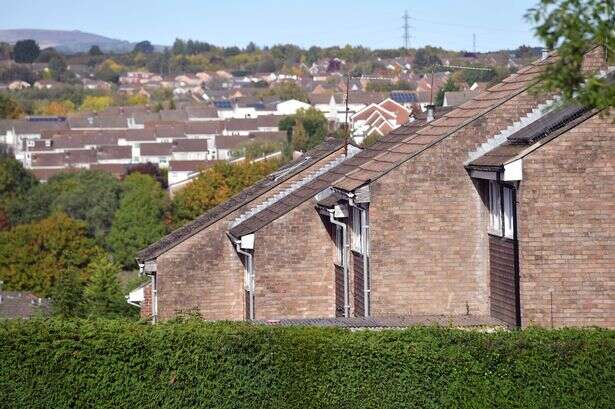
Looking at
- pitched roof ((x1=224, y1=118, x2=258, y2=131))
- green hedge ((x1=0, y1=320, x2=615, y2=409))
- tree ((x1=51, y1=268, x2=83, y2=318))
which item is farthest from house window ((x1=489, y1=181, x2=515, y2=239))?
pitched roof ((x1=224, y1=118, x2=258, y2=131))

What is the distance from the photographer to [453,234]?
18734 mm

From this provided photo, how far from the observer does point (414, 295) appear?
18766mm

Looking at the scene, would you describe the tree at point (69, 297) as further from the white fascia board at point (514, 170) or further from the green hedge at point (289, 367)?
the white fascia board at point (514, 170)

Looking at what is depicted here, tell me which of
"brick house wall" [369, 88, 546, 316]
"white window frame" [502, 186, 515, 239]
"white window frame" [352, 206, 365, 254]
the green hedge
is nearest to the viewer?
the green hedge

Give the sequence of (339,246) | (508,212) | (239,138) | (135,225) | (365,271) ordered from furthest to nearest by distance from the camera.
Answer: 1. (239,138)
2. (135,225)
3. (339,246)
4. (365,271)
5. (508,212)

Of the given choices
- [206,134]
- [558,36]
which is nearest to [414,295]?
[558,36]

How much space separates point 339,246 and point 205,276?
3.14m

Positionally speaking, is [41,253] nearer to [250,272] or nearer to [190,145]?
[250,272]

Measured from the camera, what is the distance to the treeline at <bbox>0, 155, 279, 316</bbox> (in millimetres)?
70000

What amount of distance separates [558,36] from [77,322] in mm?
6755

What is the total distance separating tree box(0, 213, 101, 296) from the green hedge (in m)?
52.3

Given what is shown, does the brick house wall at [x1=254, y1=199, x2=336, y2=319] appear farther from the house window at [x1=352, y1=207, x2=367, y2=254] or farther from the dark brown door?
the dark brown door

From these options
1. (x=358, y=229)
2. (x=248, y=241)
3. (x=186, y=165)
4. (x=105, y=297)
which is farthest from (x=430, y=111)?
(x=186, y=165)

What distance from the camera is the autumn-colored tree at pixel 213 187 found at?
82875 mm
